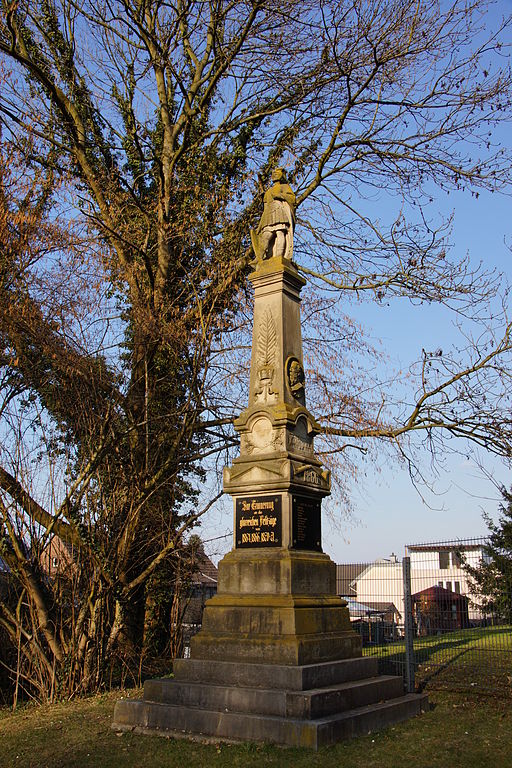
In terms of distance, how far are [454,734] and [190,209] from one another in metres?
11.2

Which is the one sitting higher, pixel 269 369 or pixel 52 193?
pixel 52 193

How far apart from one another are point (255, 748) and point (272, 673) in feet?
3.12

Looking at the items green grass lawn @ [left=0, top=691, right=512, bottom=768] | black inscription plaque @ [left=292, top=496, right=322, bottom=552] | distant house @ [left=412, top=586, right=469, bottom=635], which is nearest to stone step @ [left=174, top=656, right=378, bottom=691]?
green grass lawn @ [left=0, top=691, right=512, bottom=768]

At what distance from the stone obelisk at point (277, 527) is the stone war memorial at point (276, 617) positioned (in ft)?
0.05

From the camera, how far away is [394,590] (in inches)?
480

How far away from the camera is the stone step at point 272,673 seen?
24.1 ft

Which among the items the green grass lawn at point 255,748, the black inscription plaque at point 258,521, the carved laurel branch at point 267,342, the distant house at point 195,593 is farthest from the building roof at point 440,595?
the carved laurel branch at point 267,342

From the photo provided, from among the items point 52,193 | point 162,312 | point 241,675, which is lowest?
point 241,675

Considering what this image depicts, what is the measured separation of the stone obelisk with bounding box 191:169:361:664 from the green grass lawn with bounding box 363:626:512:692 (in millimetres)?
2833

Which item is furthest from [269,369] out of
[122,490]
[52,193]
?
[52,193]

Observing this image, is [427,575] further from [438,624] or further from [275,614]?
[275,614]

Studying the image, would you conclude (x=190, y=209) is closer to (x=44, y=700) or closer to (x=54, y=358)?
(x=54, y=358)

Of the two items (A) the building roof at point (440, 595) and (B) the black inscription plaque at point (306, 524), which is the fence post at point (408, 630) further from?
(B) the black inscription plaque at point (306, 524)

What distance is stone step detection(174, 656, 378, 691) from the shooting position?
7336 mm
